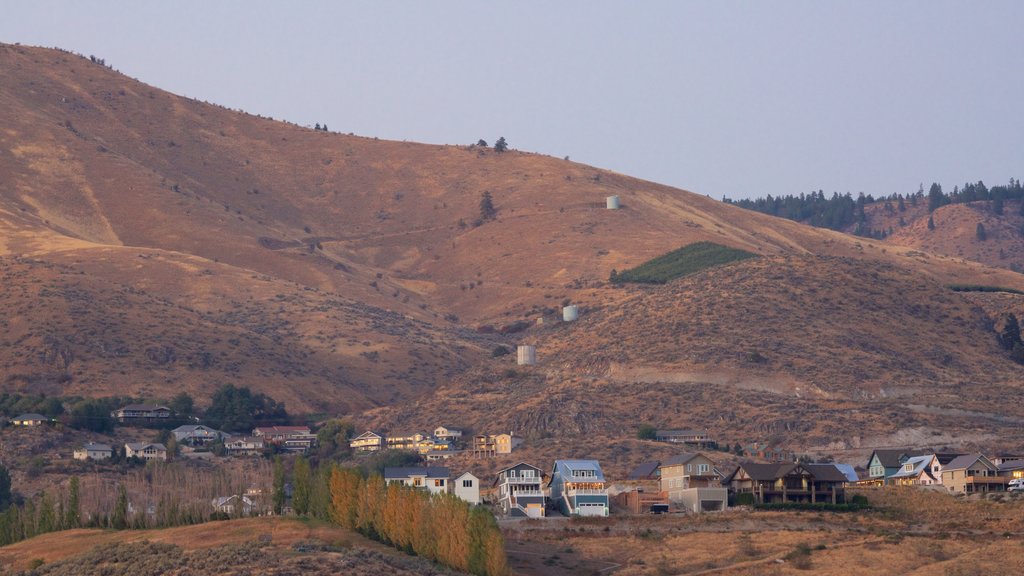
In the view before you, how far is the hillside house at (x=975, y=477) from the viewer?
9881 centimetres

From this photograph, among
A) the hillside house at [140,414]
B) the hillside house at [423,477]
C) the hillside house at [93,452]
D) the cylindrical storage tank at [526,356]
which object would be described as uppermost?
the cylindrical storage tank at [526,356]

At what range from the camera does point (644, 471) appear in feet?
357

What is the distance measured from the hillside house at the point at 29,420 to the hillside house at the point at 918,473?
63.6 meters

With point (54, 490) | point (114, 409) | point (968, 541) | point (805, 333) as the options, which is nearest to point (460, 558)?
point (968, 541)

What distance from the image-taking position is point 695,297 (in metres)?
166

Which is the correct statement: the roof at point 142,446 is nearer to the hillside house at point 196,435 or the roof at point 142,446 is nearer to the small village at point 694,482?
the small village at point 694,482

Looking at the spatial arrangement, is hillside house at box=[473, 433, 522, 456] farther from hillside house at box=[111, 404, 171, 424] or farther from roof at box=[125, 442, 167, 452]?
hillside house at box=[111, 404, 171, 424]

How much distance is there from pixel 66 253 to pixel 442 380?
170 feet

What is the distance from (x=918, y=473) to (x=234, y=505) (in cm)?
4240

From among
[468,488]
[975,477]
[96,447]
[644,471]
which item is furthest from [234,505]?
[975,477]

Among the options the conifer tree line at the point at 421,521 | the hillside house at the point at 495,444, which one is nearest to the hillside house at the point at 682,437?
the hillside house at the point at 495,444

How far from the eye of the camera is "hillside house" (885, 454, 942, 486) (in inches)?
4050

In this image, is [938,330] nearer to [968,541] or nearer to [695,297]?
[695,297]

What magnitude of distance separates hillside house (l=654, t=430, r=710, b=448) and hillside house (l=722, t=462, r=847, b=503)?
26137 millimetres
